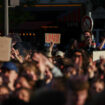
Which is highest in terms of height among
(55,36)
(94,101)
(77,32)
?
(94,101)

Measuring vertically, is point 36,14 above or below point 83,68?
below

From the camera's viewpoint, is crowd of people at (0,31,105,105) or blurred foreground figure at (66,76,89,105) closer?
crowd of people at (0,31,105,105)

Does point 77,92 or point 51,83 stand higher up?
point 77,92

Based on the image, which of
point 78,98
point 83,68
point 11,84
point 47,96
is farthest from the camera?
point 83,68

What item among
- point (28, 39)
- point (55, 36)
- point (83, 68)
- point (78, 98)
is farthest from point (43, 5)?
point (78, 98)

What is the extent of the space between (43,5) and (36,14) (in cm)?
91

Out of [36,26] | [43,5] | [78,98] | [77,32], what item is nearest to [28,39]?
[36,26]

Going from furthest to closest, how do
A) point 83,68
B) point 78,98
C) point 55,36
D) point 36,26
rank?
1. point 36,26
2. point 55,36
3. point 83,68
4. point 78,98

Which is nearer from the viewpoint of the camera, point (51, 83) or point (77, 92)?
point (77, 92)

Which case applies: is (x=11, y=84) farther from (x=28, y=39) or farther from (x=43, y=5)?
(x=43, y=5)

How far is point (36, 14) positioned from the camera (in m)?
32.8

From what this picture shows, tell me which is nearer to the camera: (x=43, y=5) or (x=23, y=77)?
(x=23, y=77)

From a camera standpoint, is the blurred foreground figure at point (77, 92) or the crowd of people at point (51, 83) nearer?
the crowd of people at point (51, 83)

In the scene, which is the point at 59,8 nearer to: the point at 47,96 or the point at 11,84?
the point at 11,84
